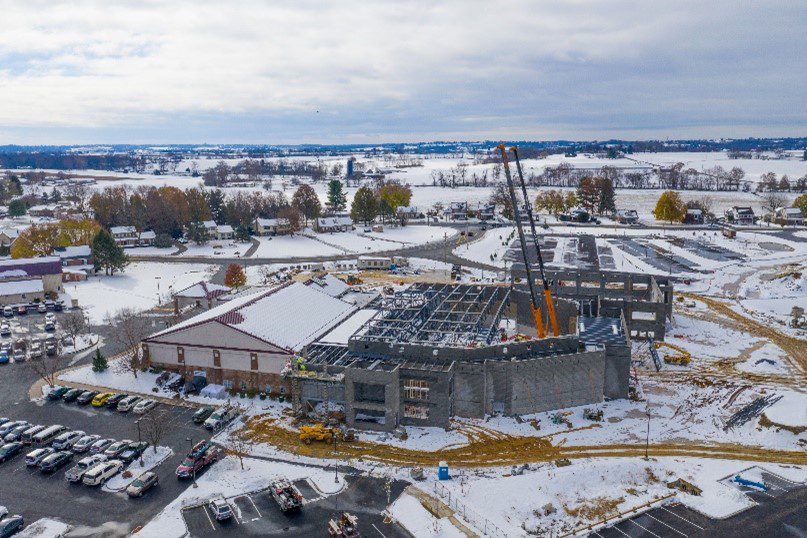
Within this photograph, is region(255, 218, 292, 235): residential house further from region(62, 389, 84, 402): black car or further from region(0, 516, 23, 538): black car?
region(0, 516, 23, 538): black car

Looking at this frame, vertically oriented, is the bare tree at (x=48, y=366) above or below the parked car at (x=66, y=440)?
above

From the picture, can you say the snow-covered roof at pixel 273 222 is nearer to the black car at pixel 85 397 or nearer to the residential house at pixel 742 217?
the black car at pixel 85 397

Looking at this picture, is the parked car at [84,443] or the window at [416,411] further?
the window at [416,411]

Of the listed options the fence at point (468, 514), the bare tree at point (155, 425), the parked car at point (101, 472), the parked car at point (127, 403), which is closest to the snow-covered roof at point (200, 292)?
the parked car at point (127, 403)

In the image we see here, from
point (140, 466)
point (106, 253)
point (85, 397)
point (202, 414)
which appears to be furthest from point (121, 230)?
point (140, 466)

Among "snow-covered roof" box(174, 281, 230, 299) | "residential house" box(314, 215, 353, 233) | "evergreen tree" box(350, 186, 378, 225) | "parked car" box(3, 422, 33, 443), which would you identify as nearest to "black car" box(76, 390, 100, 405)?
"parked car" box(3, 422, 33, 443)

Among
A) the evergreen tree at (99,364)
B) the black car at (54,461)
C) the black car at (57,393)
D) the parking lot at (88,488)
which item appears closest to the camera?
the parking lot at (88,488)
